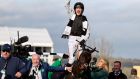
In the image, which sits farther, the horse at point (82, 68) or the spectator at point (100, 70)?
the spectator at point (100, 70)

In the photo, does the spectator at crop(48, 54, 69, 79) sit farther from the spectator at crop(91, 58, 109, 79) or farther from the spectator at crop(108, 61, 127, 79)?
the spectator at crop(108, 61, 127, 79)

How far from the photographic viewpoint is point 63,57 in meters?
14.0

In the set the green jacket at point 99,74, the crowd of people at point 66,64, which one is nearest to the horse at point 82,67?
the crowd of people at point 66,64

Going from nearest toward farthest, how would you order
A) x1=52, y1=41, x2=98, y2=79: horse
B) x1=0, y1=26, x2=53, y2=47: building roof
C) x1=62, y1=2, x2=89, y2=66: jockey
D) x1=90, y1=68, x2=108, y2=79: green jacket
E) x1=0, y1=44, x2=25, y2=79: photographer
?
x1=52, y1=41, x2=98, y2=79: horse → x1=0, y1=44, x2=25, y2=79: photographer → x1=90, y1=68, x2=108, y2=79: green jacket → x1=62, y1=2, x2=89, y2=66: jockey → x1=0, y1=26, x2=53, y2=47: building roof

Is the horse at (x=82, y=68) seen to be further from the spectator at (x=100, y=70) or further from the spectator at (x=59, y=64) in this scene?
the spectator at (x=59, y=64)

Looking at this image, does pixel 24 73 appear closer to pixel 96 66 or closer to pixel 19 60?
pixel 19 60

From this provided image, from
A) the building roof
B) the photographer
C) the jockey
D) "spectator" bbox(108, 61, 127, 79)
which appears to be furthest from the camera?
the building roof

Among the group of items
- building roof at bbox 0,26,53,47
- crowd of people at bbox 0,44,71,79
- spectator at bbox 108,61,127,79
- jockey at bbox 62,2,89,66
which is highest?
jockey at bbox 62,2,89,66

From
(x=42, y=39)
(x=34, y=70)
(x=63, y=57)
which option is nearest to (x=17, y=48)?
(x=63, y=57)

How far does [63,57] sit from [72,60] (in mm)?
1223

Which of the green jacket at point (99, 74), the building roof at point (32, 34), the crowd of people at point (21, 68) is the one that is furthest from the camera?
the building roof at point (32, 34)

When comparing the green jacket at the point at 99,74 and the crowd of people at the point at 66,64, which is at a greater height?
the crowd of people at the point at 66,64

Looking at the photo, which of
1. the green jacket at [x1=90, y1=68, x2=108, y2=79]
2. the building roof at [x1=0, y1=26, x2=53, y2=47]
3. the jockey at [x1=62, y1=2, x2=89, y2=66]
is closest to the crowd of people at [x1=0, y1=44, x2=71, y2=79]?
the green jacket at [x1=90, y1=68, x2=108, y2=79]

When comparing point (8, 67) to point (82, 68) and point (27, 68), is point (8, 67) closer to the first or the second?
point (27, 68)
